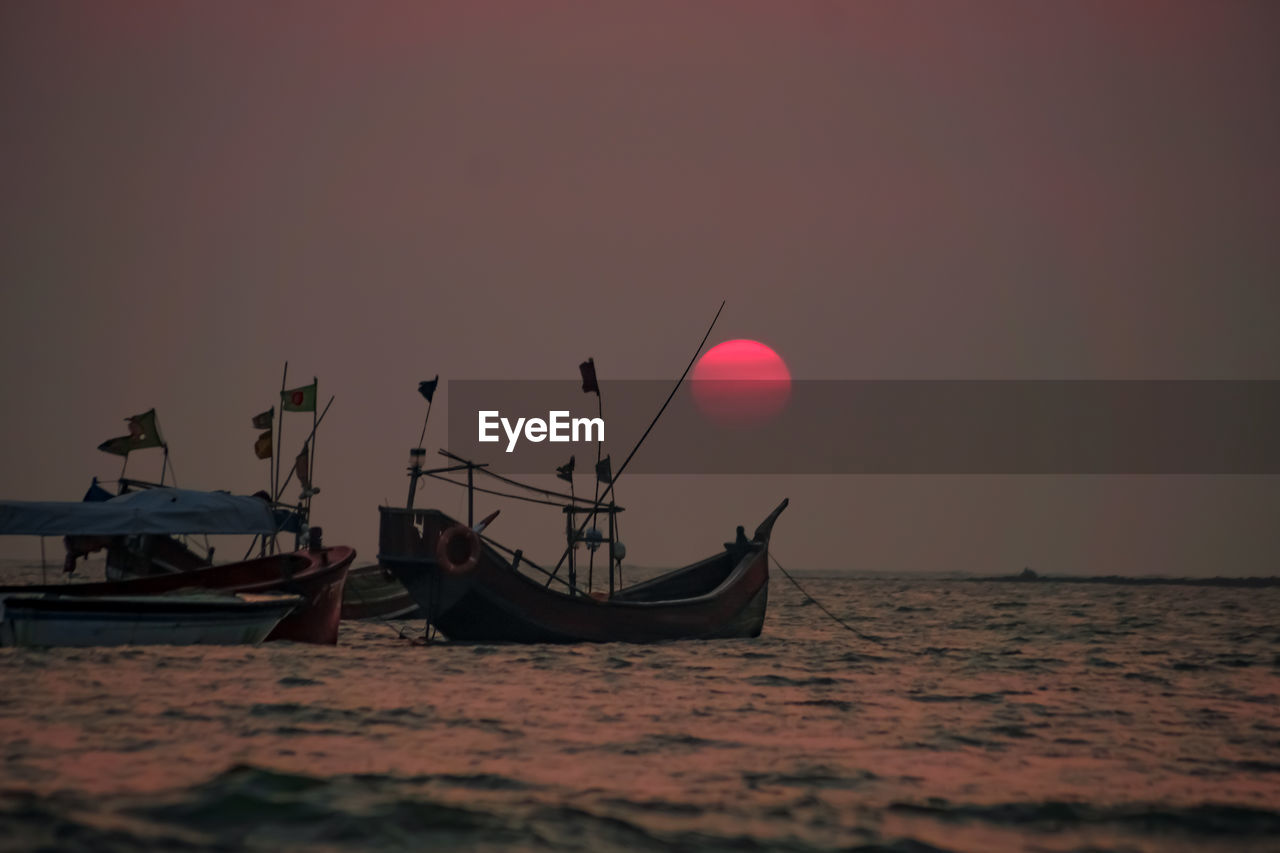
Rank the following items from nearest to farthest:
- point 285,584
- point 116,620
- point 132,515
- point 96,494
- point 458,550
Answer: point 116,620
point 458,550
point 285,584
point 132,515
point 96,494

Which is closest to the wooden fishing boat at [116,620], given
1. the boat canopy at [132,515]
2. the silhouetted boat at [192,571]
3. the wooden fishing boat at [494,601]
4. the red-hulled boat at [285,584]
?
→ the red-hulled boat at [285,584]

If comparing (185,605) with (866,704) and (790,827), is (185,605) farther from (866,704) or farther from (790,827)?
(790,827)

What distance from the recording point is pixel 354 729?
13.7m

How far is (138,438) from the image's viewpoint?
33000 mm

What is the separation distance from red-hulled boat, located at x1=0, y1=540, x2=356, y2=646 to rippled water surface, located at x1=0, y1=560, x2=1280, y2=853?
6.81 feet

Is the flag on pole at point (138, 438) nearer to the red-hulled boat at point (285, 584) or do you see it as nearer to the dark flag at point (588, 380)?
the red-hulled boat at point (285, 584)

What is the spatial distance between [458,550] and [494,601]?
4.43ft

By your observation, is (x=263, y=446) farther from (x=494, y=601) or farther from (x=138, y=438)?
(x=494, y=601)

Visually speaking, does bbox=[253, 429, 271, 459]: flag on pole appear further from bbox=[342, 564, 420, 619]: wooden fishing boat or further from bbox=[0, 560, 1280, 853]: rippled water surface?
bbox=[0, 560, 1280, 853]: rippled water surface

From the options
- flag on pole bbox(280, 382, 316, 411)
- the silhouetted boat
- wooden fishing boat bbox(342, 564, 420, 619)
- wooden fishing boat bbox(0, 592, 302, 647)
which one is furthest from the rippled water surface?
wooden fishing boat bbox(342, 564, 420, 619)

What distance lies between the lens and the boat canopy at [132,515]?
1021 inches

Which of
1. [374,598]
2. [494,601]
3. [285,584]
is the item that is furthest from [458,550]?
[374,598]

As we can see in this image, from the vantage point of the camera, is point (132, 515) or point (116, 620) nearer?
point (116, 620)

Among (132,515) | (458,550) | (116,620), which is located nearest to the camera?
(116,620)
